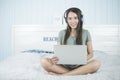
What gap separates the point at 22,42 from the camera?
287cm

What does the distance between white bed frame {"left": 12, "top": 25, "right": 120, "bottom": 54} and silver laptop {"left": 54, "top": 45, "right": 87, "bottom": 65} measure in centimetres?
124

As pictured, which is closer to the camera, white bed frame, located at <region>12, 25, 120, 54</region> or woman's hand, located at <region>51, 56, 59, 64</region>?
woman's hand, located at <region>51, 56, 59, 64</region>

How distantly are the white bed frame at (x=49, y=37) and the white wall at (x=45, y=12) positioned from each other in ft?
0.25

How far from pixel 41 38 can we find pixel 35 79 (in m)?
1.46

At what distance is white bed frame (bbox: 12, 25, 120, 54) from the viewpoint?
2734mm

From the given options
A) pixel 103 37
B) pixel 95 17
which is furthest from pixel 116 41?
pixel 95 17

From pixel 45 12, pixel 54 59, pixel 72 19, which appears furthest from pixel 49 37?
pixel 54 59

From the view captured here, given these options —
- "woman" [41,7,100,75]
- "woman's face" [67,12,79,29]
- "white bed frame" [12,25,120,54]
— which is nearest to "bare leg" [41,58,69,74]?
"woman" [41,7,100,75]

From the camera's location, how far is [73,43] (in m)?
1.67

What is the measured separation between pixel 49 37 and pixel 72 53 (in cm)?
128

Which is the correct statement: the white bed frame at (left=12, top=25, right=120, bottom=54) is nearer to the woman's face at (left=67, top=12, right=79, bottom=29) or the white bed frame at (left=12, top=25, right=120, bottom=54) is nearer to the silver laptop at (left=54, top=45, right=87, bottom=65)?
the woman's face at (left=67, top=12, right=79, bottom=29)

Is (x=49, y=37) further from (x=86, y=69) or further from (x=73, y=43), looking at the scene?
(x=86, y=69)

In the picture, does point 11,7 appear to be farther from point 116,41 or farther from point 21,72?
point 21,72

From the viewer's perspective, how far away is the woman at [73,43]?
1.54 meters
